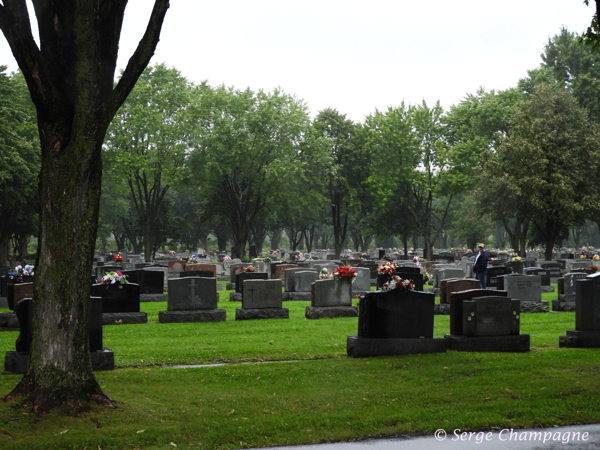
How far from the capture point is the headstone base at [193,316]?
1839cm

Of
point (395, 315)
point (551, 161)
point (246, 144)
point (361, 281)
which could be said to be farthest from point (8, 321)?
point (551, 161)

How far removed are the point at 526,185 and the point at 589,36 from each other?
31.5 metres

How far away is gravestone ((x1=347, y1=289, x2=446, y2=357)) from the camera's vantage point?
477 inches

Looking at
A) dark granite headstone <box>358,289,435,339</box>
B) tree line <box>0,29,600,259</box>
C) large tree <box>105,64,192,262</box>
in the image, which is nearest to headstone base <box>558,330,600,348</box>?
dark granite headstone <box>358,289,435,339</box>

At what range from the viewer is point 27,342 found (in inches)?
421

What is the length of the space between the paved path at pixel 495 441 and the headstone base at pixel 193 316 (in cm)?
1166

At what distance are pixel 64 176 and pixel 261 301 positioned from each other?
11716mm

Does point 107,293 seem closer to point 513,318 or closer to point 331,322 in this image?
point 331,322

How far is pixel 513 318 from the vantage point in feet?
42.8

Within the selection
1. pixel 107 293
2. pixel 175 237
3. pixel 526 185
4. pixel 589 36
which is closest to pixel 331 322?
pixel 107 293

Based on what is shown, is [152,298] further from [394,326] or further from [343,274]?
[394,326]

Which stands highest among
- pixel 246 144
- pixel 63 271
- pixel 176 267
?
pixel 246 144

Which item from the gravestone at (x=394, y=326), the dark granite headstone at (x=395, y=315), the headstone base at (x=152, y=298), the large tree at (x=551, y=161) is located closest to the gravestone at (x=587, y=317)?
the gravestone at (x=394, y=326)

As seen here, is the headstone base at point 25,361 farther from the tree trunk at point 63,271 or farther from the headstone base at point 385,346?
the headstone base at point 385,346
